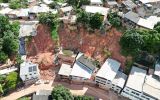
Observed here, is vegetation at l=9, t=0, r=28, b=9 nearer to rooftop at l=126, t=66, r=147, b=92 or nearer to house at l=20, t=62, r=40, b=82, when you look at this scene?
house at l=20, t=62, r=40, b=82

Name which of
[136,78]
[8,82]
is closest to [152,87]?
[136,78]

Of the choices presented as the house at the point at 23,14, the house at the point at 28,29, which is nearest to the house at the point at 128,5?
the house at the point at 28,29

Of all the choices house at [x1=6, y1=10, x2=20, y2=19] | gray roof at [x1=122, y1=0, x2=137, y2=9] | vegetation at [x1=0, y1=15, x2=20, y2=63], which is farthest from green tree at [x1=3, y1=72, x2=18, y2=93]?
gray roof at [x1=122, y1=0, x2=137, y2=9]

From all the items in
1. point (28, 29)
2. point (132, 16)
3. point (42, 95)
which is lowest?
point (42, 95)

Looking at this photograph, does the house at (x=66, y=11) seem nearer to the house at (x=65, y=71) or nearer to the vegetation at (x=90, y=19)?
the vegetation at (x=90, y=19)

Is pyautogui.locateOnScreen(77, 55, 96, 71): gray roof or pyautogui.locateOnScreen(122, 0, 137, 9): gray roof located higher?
pyautogui.locateOnScreen(122, 0, 137, 9): gray roof

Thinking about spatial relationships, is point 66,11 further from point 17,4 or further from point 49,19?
Result: point 17,4
